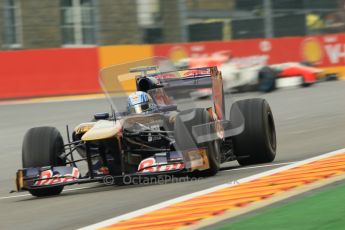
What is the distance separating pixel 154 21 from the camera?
28.2m

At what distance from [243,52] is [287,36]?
312 cm

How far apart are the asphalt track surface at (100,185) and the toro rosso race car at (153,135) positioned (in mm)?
188

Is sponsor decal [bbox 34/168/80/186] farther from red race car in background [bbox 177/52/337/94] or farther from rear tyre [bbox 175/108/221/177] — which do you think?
red race car in background [bbox 177/52/337/94]

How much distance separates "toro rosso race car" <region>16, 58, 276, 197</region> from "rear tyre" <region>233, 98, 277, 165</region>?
0.01m

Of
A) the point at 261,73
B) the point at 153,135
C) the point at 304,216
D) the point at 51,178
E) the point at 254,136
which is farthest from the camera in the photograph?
the point at 261,73

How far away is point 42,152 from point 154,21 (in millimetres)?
19389

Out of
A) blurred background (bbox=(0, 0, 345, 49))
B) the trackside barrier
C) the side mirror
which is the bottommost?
the side mirror

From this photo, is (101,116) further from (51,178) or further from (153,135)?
(51,178)

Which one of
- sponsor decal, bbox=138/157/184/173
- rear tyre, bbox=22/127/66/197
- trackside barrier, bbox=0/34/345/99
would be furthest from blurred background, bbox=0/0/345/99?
sponsor decal, bbox=138/157/184/173

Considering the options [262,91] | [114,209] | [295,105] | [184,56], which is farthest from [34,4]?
[114,209]

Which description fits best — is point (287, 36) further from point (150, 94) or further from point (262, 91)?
point (150, 94)

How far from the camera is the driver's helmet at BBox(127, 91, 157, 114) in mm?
9633

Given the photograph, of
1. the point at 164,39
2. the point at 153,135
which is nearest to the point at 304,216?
the point at 153,135

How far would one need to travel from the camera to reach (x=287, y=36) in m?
29.2
